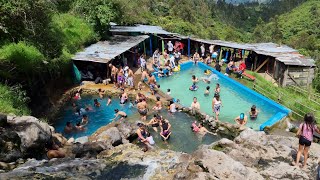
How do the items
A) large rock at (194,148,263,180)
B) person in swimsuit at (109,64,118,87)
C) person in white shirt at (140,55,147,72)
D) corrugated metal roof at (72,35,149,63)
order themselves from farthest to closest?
person in white shirt at (140,55,147,72)
person in swimsuit at (109,64,118,87)
corrugated metal roof at (72,35,149,63)
large rock at (194,148,263,180)

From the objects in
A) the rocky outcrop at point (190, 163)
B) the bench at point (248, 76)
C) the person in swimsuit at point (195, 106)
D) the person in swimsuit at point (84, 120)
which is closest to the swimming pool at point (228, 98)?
the person in swimsuit at point (195, 106)

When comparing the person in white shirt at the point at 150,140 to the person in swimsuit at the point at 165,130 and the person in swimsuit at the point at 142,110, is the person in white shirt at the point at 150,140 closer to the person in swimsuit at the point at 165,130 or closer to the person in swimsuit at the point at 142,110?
the person in swimsuit at the point at 165,130

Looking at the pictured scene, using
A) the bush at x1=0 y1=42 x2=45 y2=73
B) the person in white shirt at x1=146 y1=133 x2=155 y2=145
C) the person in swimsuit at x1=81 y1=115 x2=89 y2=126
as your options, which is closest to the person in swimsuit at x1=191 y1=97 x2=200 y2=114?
the person in white shirt at x1=146 y1=133 x2=155 y2=145

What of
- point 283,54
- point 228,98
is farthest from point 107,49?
point 283,54

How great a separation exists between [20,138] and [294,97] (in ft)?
47.2

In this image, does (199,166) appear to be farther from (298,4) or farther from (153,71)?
(298,4)

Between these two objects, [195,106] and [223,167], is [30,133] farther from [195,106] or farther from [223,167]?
[195,106]

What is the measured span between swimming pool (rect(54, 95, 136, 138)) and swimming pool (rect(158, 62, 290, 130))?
11.6 ft

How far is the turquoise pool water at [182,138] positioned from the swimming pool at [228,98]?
161 centimetres

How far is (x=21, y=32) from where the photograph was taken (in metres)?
15.9

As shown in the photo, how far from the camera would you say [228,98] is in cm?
1864

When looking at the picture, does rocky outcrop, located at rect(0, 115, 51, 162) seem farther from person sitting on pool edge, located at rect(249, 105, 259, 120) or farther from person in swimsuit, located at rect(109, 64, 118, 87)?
person sitting on pool edge, located at rect(249, 105, 259, 120)

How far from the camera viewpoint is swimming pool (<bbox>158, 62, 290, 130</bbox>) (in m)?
15.9

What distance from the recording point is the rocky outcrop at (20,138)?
998cm
